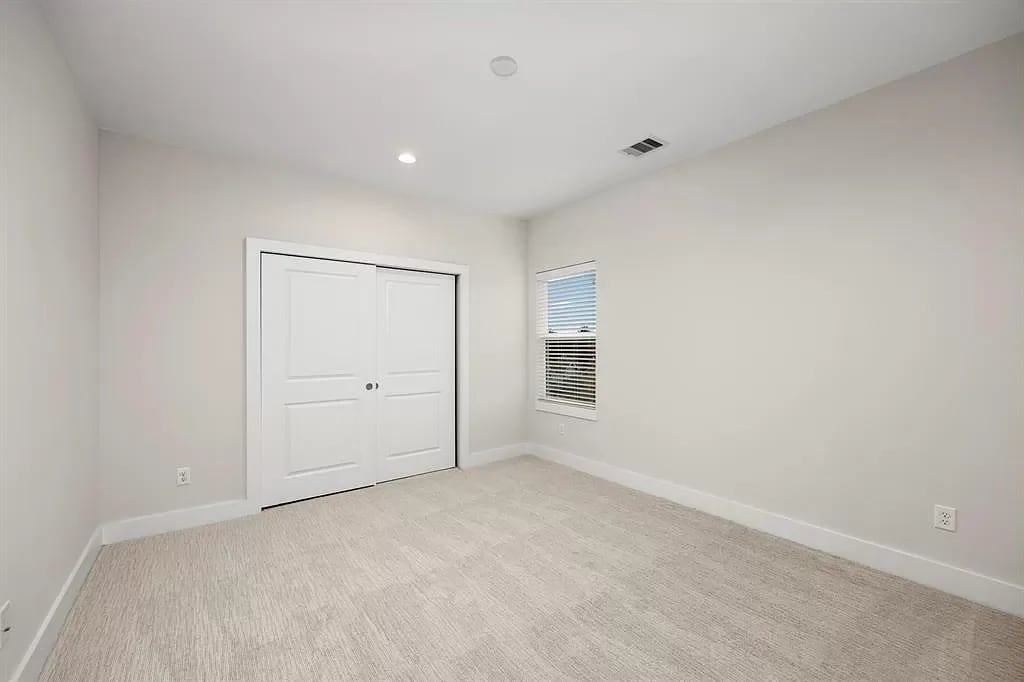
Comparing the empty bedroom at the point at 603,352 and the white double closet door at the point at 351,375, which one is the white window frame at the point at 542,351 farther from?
the white double closet door at the point at 351,375

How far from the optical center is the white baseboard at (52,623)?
5.39 feet

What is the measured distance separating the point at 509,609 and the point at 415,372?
2.64 metres

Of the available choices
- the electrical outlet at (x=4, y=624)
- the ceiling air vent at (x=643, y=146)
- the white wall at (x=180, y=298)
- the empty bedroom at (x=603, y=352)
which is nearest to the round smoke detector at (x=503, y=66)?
the empty bedroom at (x=603, y=352)

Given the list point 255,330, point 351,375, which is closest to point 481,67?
point 255,330

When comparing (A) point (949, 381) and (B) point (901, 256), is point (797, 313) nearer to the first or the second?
(B) point (901, 256)

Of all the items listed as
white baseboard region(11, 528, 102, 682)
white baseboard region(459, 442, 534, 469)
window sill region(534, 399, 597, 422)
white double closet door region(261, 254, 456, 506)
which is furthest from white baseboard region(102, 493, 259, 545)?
window sill region(534, 399, 597, 422)

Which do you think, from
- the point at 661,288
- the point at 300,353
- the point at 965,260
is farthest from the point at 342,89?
the point at 965,260

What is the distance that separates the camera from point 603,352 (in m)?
4.28

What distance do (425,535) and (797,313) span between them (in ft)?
9.38

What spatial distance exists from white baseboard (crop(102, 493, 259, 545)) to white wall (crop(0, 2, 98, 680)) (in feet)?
1.14

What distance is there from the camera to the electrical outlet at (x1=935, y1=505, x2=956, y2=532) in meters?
2.27

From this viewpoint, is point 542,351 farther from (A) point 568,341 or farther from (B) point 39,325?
(B) point 39,325

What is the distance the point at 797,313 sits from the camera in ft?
9.45

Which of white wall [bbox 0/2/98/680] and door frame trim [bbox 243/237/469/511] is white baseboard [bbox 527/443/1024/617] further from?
white wall [bbox 0/2/98/680]
